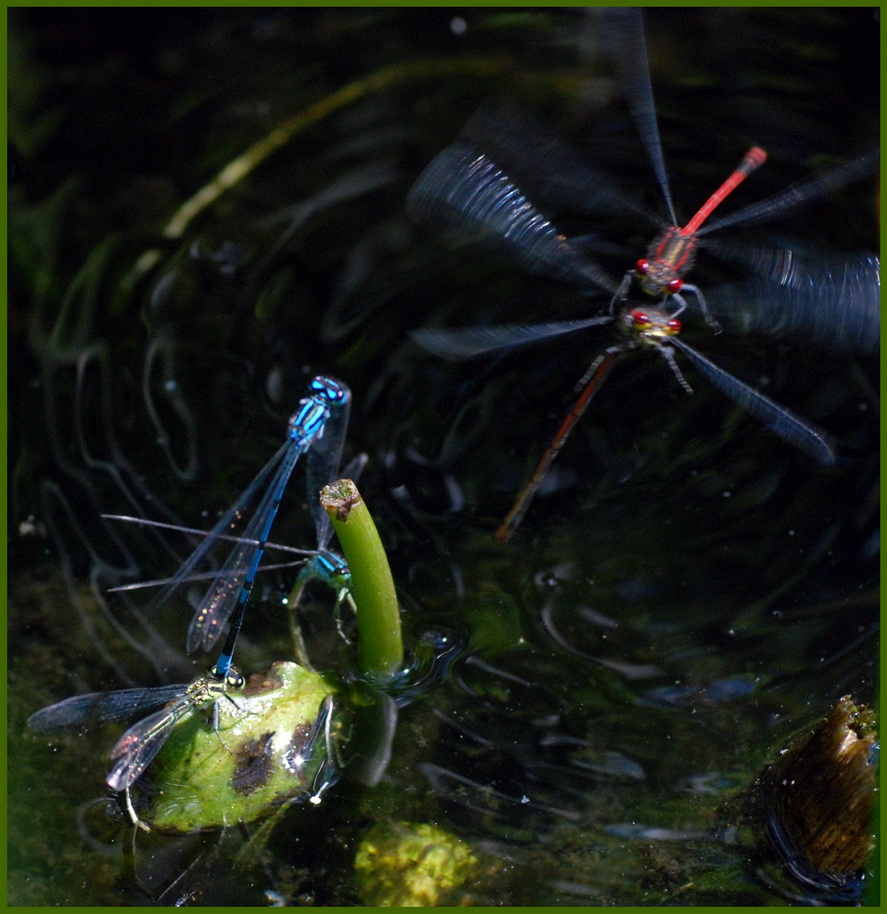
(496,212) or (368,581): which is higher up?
(496,212)

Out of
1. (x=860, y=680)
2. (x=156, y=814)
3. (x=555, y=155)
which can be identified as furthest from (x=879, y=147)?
(x=156, y=814)

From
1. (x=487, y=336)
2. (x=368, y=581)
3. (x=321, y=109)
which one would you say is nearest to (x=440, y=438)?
(x=487, y=336)

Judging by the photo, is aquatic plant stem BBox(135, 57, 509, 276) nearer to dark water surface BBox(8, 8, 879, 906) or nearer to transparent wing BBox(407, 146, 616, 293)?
dark water surface BBox(8, 8, 879, 906)

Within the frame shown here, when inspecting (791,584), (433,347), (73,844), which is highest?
(433,347)

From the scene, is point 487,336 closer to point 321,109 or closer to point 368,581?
point 368,581

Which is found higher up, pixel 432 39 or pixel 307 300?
pixel 432 39

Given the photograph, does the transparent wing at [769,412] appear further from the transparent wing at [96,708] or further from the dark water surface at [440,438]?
the transparent wing at [96,708]

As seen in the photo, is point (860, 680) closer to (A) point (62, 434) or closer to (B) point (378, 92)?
(A) point (62, 434)
